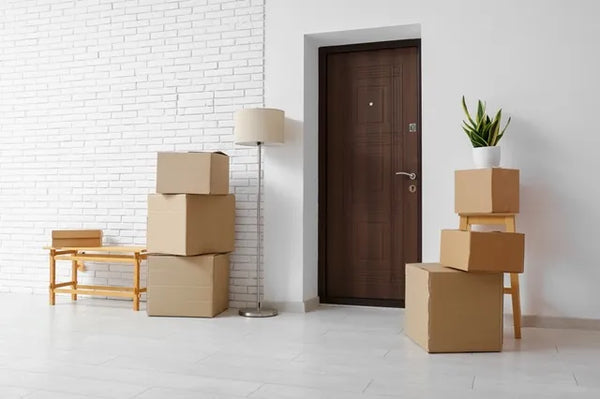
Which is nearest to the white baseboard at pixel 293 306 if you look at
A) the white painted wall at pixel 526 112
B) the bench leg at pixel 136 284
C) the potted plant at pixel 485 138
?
the white painted wall at pixel 526 112

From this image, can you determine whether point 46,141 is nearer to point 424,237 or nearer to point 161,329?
point 161,329

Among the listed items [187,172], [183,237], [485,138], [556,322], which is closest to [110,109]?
[187,172]

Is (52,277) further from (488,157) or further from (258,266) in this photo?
(488,157)

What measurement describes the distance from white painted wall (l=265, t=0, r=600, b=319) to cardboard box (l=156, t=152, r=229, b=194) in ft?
2.27

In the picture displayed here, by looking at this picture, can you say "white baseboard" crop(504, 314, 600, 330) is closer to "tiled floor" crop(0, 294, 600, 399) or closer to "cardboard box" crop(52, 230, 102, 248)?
"tiled floor" crop(0, 294, 600, 399)

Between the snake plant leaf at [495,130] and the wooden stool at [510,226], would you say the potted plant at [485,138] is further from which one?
the wooden stool at [510,226]

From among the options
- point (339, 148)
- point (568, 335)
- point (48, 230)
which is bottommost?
point (568, 335)

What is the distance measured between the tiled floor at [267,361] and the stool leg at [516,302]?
8 cm

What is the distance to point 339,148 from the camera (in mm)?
4688

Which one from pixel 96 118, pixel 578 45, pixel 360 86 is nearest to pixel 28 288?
pixel 96 118

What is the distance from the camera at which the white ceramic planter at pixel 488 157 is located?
3.62 m

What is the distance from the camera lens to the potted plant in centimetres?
362

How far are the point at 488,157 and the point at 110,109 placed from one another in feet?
10.0

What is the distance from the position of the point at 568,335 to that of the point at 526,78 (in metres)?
1.66
